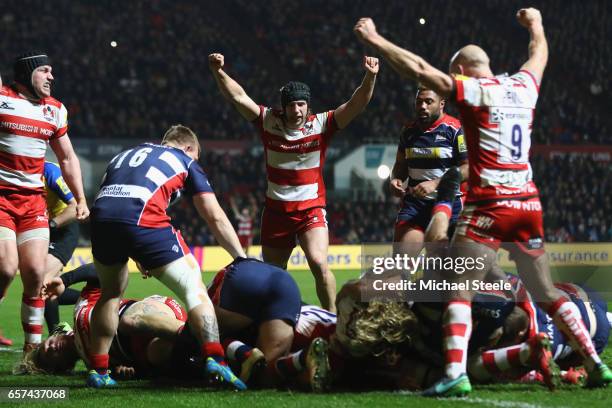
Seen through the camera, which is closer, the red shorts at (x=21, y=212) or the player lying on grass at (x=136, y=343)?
the player lying on grass at (x=136, y=343)

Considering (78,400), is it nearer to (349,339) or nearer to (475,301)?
(349,339)

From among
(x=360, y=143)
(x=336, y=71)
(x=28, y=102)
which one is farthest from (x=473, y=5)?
(x=28, y=102)

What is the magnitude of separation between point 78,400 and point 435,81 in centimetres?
282

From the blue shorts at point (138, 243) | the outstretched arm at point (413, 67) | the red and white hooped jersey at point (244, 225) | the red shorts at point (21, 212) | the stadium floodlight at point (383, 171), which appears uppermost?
the outstretched arm at point (413, 67)

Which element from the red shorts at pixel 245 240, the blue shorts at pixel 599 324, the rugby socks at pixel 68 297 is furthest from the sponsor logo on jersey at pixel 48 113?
the red shorts at pixel 245 240

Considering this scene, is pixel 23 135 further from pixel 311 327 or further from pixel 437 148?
pixel 437 148

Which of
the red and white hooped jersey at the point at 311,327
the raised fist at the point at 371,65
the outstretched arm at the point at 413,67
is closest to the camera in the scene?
the outstretched arm at the point at 413,67

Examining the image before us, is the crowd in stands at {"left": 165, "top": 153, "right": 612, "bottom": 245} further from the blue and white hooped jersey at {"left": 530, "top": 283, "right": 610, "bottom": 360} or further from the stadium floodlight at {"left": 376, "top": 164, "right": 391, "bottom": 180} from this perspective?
the blue and white hooped jersey at {"left": 530, "top": 283, "right": 610, "bottom": 360}

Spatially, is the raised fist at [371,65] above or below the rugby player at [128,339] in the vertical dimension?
above

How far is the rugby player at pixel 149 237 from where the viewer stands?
5.82m

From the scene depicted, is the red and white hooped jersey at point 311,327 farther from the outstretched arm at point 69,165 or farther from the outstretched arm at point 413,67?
the outstretched arm at point 69,165

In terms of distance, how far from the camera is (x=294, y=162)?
8.31 metres

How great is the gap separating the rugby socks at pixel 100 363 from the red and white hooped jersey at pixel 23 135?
1974 mm

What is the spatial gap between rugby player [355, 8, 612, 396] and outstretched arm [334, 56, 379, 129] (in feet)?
7.49
